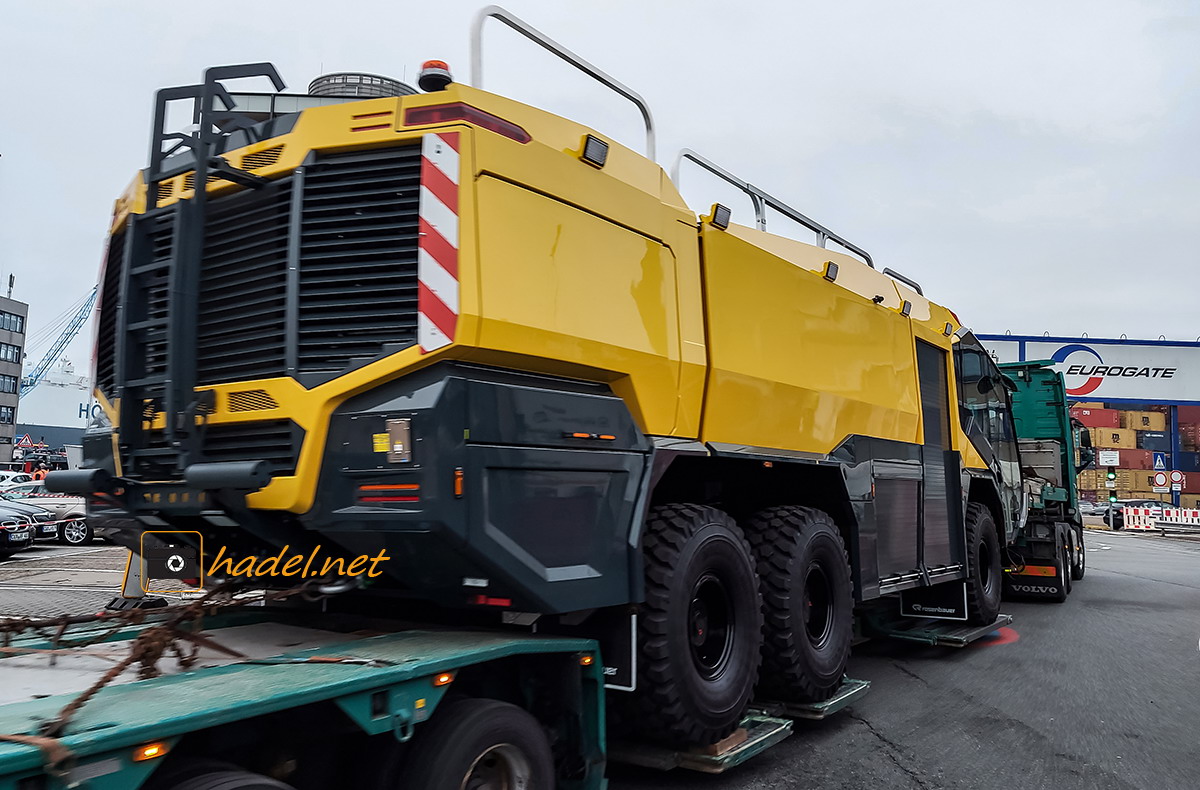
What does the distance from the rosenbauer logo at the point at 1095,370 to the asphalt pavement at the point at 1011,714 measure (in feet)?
74.8

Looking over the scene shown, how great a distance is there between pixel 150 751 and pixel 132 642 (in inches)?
57.8

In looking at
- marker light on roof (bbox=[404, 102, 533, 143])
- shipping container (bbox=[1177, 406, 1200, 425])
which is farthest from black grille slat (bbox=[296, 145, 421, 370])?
shipping container (bbox=[1177, 406, 1200, 425])

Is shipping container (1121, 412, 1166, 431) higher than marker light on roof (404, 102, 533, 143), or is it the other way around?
shipping container (1121, 412, 1166, 431)

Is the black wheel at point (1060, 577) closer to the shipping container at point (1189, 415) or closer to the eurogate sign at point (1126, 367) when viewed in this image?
the eurogate sign at point (1126, 367)

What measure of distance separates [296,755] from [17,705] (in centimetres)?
80

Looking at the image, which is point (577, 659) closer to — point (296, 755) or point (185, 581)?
point (296, 755)

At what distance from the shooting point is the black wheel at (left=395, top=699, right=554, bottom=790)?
2.91m

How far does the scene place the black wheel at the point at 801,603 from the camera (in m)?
5.07

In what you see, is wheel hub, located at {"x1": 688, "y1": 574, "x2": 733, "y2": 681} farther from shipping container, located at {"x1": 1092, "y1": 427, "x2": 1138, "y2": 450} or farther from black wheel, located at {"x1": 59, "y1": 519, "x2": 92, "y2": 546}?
shipping container, located at {"x1": 1092, "y1": 427, "x2": 1138, "y2": 450}

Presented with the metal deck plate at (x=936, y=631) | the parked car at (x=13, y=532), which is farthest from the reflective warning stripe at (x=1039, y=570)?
the parked car at (x=13, y=532)

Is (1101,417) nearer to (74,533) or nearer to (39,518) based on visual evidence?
(74,533)

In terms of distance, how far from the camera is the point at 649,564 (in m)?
4.20

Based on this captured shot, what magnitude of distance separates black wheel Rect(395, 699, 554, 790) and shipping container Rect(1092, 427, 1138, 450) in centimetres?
6142

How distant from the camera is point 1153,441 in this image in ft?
190
